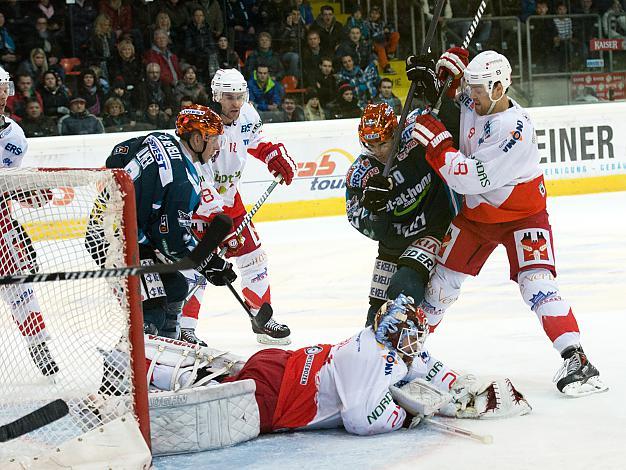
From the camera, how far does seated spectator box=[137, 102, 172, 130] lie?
8.07 m

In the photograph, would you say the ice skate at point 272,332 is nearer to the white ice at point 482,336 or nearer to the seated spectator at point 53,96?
the white ice at point 482,336

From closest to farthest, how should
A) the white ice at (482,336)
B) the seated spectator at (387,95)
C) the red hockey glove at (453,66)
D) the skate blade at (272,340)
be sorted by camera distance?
the white ice at (482,336) → the red hockey glove at (453,66) → the skate blade at (272,340) → the seated spectator at (387,95)

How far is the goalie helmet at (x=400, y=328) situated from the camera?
120 inches

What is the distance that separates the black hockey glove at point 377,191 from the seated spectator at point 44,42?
206 inches

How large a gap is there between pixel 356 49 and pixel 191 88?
1556mm

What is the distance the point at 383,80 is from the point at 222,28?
1.42 meters

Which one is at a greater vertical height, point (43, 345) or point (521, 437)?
point (43, 345)

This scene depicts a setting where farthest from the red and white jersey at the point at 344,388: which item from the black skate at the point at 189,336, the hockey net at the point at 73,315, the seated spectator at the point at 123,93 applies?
the seated spectator at the point at 123,93

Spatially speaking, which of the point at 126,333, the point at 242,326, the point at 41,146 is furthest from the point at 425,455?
the point at 41,146

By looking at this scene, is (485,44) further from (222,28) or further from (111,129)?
(111,129)

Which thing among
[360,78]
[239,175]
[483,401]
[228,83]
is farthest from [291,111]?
[483,401]

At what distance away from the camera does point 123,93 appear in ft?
27.1

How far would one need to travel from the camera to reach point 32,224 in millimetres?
3146

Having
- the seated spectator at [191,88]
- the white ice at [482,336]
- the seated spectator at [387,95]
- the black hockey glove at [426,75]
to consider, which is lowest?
the white ice at [482,336]
